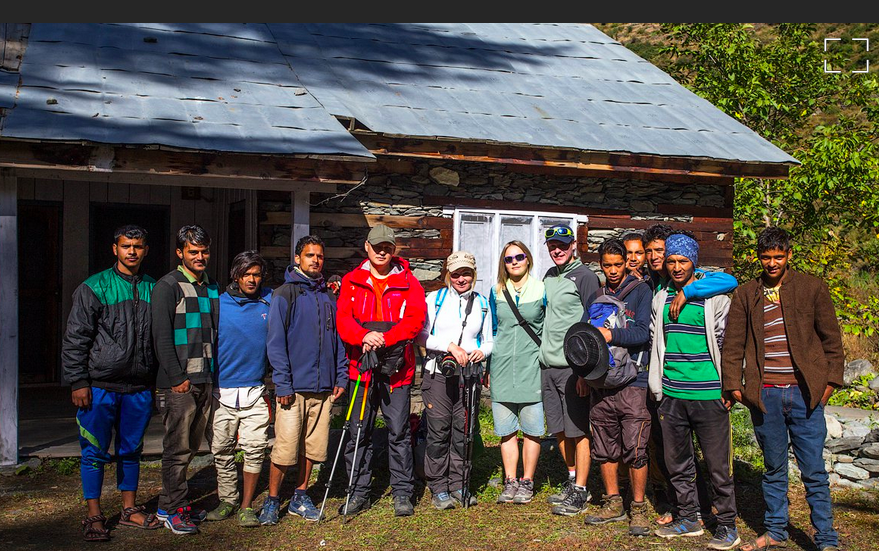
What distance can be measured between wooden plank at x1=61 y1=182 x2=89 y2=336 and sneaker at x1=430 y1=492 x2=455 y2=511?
19.3 ft

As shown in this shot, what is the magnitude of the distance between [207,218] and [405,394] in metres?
5.50

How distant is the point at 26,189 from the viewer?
30.5ft

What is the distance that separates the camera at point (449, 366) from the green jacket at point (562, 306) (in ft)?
2.14

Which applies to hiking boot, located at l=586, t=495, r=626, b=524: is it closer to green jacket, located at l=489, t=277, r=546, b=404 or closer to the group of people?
the group of people

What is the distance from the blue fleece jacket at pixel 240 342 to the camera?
521cm

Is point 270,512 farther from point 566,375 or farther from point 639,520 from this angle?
point 639,520

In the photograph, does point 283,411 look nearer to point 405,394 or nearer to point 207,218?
point 405,394

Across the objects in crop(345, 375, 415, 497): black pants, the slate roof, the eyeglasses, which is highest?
the slate roof

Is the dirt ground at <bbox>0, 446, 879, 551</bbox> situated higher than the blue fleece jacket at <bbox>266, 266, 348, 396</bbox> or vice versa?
the blue fleece jacket at <bbox>266, 266, 348, 396</bbox>

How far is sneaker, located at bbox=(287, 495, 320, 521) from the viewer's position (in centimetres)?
540

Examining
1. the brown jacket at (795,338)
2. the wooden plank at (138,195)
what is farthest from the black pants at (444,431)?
the wooden plank at (138,195)

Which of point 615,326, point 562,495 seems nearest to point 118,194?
point 562,495

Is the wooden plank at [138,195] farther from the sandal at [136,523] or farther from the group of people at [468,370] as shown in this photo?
the sandal at [136,523]

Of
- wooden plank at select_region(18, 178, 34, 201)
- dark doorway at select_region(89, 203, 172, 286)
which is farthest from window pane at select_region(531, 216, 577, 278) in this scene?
wooden plank at select_region(18, 178, 34, 201)
